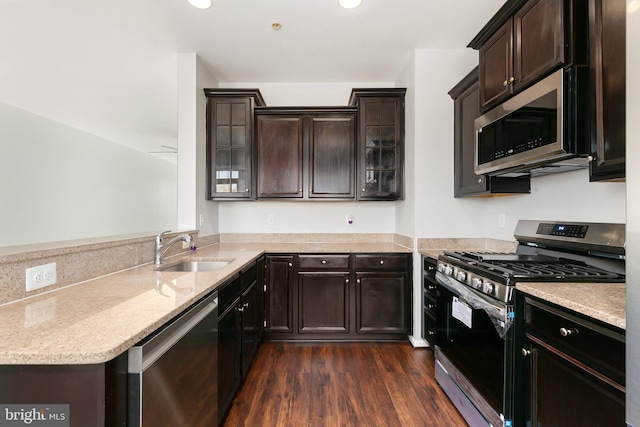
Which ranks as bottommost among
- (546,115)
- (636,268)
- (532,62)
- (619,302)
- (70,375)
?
(70,375)

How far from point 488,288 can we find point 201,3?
8.59 ft

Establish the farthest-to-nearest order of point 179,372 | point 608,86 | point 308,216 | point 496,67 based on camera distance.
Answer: point 308,216
point 496,67
point 608,86
point 179,372

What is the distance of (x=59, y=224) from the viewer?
461 centimetres

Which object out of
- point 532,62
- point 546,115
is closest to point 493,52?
point 532,62

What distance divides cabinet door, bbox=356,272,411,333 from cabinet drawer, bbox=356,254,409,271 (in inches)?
2.6

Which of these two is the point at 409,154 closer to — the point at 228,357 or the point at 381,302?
the point at 381,302

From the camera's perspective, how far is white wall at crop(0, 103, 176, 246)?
392 cm

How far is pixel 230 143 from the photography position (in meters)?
3.00

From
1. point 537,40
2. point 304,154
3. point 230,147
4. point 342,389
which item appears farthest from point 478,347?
point 230,147

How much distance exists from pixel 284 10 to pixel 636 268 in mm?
2439

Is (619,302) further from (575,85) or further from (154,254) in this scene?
(154,254)

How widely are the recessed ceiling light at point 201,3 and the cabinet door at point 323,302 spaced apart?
7.46ft

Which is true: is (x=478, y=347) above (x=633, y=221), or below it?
below

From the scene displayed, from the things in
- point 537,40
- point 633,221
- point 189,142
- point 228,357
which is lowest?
point 228,357
